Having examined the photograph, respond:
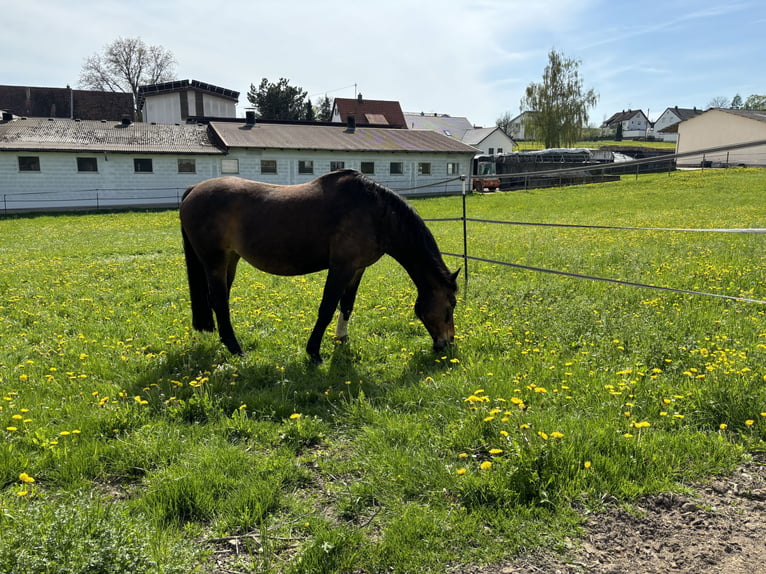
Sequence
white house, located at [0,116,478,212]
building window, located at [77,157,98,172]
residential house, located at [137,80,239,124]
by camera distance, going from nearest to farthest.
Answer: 1. white house, located at [0,116,478,212]
2. building window, located at [77,157,98,172]
3. residential house, located at [137,80,239,124]

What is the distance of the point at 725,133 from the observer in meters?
42.7

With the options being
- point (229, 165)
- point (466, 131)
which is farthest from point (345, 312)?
point (466, 131)

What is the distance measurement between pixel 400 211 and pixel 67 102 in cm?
6242

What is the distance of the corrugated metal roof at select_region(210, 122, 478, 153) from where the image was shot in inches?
1277

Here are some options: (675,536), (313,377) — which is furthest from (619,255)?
(675,536)

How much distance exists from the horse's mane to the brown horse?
10 millimetres

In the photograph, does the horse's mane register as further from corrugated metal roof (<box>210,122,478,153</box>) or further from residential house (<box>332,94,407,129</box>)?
residential house (<box>332,94,407,129</box>)

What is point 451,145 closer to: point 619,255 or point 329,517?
point 619,255

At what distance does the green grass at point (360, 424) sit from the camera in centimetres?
257

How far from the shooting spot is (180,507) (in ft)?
9.40

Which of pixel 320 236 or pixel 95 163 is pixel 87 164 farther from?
pixel 320 236

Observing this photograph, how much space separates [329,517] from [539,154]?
47.5 m

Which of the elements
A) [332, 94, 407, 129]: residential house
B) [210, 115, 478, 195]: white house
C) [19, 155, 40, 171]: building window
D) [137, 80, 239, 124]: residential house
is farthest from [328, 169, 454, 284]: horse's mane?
[332, 94, 407, 129]: residential house

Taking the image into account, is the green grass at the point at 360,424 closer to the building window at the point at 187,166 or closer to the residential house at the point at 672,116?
the building window at the point at 187,166
